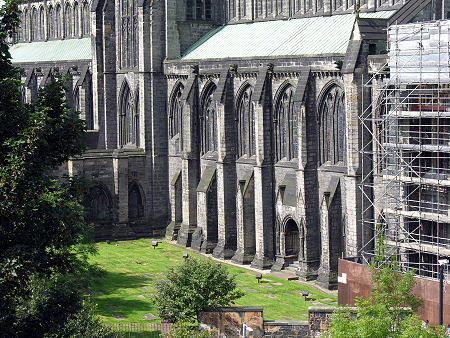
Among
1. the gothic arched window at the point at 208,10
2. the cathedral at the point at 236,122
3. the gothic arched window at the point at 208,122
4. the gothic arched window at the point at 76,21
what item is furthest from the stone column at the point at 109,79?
the gothic arched window at the point at 76,21

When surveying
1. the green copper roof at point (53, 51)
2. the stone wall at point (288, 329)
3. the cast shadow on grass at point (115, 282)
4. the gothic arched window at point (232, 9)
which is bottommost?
the cast shadow on grass at point (115, 282)

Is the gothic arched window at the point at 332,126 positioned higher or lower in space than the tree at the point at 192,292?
higher

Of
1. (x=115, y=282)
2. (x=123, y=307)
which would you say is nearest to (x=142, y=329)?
(x=123, y=307)

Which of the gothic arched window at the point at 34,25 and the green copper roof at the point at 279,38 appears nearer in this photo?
the green copper roof at the point at 279,38

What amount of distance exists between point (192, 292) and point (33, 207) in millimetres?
10886

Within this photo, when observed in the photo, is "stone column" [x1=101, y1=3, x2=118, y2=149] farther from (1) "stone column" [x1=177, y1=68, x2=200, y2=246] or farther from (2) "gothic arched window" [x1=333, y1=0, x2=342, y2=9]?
(2) "gothic arched window" [x1=333, y1=0, x2=342, y2=9]

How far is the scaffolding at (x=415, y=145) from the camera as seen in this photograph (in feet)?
157

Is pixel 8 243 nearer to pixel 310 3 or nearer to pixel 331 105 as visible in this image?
pixel 331 105

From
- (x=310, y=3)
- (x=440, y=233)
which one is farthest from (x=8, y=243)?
(x=310, y=3)

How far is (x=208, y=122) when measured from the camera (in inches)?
2817

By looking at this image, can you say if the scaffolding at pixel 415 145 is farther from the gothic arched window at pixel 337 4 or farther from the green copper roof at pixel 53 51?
the green copper roof at pixel 53 51

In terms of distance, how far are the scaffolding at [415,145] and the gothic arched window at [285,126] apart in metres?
9.11

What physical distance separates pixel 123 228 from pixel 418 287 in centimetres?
3400

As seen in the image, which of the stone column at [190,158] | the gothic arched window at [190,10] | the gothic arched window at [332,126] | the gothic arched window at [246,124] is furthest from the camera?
the gothic arched window at [190,10]
